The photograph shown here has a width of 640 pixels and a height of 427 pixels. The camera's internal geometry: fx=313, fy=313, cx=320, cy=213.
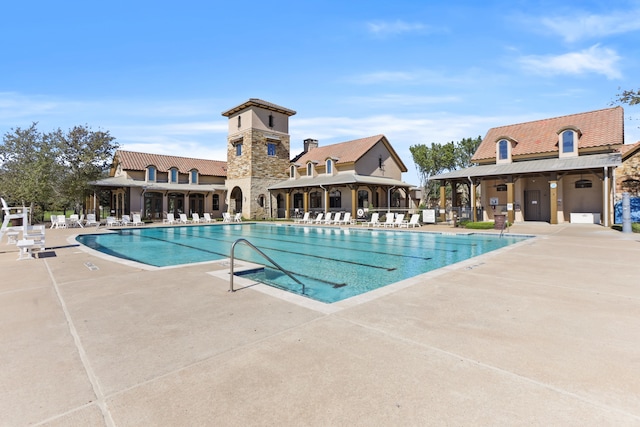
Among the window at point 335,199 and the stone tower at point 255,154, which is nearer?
the window at point 335,199

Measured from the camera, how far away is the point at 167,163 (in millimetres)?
31422

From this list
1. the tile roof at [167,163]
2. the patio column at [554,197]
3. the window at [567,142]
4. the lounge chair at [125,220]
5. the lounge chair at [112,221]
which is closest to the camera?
the patio column at [554,197]

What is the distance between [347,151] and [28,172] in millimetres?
25824

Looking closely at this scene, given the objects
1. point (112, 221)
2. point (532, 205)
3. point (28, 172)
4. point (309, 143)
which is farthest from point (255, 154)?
point (532, 205)

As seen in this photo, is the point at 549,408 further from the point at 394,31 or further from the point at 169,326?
the point at 394,31

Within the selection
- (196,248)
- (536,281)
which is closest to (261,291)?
(536,281)

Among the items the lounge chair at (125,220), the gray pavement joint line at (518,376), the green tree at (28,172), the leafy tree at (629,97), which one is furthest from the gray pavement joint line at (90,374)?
the leafy tree at (629,97)

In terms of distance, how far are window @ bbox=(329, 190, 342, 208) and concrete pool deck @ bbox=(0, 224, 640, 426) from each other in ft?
77.0

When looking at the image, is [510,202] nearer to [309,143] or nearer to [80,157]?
[309,143]

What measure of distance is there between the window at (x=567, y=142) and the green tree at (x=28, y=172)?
32.5 meters

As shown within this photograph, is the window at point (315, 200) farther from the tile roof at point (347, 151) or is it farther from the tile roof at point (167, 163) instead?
the tile roof at point (167, 163)

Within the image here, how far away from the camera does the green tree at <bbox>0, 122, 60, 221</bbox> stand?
76.1 ft

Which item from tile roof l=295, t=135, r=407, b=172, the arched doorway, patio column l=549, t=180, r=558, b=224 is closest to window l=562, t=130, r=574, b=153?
patio column l=549, t=180, r=558, b=224

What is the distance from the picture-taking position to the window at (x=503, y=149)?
71.9 ft
